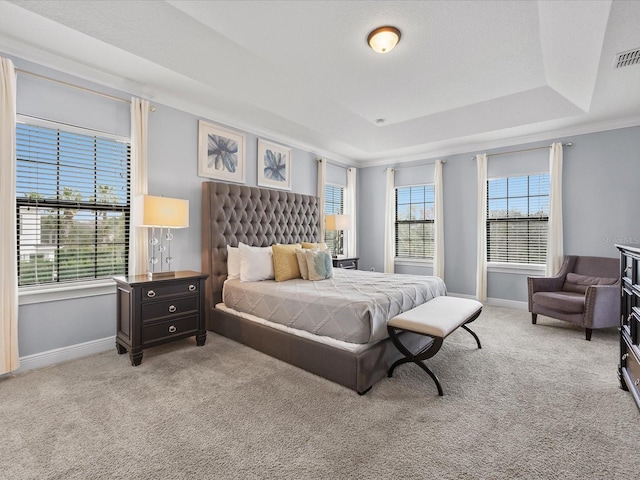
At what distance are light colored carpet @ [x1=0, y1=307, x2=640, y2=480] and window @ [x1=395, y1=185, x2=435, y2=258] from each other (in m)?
3.38

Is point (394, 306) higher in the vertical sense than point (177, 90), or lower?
lower

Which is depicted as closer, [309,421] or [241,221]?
[309,421]

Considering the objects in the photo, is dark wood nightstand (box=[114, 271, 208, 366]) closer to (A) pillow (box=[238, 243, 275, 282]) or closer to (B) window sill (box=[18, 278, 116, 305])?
(B) window sill (box=[18, 278, 116, 305])

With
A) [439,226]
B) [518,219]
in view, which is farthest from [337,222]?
[518,219]

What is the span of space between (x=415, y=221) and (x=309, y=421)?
16.6ft

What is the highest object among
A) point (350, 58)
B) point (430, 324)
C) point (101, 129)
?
point (350, 58)

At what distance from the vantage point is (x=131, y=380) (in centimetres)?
262

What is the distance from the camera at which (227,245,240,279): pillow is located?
13.0 ft

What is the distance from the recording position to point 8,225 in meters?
2.61

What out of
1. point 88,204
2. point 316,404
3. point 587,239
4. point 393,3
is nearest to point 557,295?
point 587,239

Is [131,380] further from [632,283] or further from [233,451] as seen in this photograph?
[632,283]

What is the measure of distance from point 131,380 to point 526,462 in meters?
2.84

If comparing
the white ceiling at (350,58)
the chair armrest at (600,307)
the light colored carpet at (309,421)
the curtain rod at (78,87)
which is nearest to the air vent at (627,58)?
the white ceiling at (350,58)

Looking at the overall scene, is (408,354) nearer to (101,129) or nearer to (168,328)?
(168,328)
